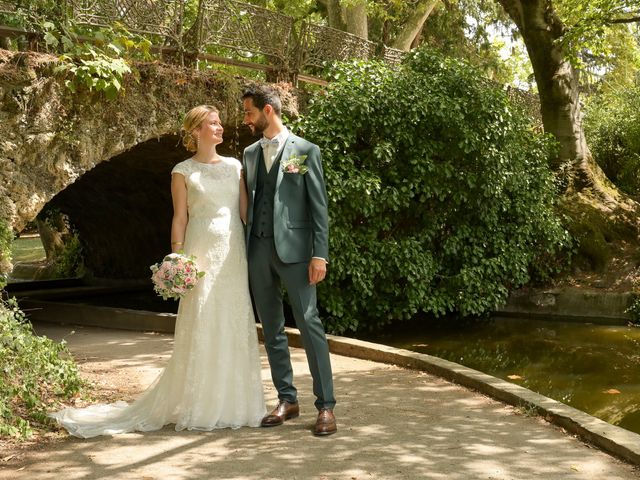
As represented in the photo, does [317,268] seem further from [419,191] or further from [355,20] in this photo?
[355,20]

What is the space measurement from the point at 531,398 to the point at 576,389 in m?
2.91

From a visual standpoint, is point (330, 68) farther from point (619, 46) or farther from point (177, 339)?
point (619, 46)

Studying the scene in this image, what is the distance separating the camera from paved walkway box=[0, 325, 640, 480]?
4824 millimetres

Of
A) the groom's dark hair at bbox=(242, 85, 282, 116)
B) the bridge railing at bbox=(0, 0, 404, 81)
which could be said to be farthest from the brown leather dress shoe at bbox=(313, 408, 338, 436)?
the bridge railing at bbox=(0, 0, 404, 81)

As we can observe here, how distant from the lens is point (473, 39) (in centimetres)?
2511

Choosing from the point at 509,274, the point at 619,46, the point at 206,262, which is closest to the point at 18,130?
the point at 206,262

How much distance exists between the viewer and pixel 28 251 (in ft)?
120

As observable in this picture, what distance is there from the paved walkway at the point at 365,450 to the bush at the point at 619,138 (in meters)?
13.7

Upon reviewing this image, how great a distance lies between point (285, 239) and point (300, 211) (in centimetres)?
25

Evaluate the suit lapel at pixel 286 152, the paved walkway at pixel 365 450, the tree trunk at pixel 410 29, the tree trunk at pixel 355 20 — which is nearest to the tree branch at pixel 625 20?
the tree trunk at pixel 355 20

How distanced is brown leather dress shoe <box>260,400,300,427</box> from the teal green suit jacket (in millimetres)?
1117

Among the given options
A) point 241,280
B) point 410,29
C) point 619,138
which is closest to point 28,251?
point 410,29

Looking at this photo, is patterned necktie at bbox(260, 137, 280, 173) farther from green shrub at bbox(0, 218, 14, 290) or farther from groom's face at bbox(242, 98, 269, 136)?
green shrub at bbox(0, 218, 14, 290)

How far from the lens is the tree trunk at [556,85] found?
16750mm
